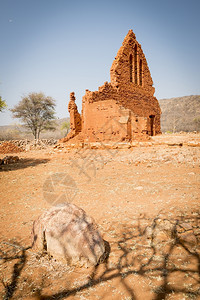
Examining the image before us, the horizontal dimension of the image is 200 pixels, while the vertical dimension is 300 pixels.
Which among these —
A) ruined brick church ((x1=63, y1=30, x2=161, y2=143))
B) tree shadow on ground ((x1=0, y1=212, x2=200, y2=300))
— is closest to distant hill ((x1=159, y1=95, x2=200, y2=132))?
ruined brick church ((x1=63, y1=30, x2=161, y2=143))

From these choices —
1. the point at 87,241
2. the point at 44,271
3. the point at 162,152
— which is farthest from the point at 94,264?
the point at 162,152

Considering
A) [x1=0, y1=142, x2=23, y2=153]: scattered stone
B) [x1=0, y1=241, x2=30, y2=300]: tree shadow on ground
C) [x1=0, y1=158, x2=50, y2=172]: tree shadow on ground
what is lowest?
[x1=0, y1=241, x2=30, y2=300]: tree shadow on ground

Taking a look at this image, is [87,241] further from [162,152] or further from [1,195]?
[162,152]

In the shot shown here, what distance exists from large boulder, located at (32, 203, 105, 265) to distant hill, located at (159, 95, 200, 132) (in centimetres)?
3636

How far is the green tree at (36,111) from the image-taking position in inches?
1040

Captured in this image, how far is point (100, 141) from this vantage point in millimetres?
10477

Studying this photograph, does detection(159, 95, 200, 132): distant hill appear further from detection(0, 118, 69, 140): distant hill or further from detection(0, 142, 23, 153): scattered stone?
detection(0, 142, 23, 153): scattered stone

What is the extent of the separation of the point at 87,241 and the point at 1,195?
408 centimetres

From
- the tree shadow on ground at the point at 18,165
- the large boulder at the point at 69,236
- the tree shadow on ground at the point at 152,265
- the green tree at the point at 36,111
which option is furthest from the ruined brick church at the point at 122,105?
the green tree at the point at 36,111

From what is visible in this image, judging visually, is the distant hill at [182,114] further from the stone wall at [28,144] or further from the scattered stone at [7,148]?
the scattered stone at [7,148]

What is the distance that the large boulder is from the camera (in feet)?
5.88

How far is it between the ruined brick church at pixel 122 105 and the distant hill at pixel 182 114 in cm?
2253

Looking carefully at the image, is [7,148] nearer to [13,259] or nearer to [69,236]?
[13,259]

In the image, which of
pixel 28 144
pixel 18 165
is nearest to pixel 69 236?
pixel 18 165
